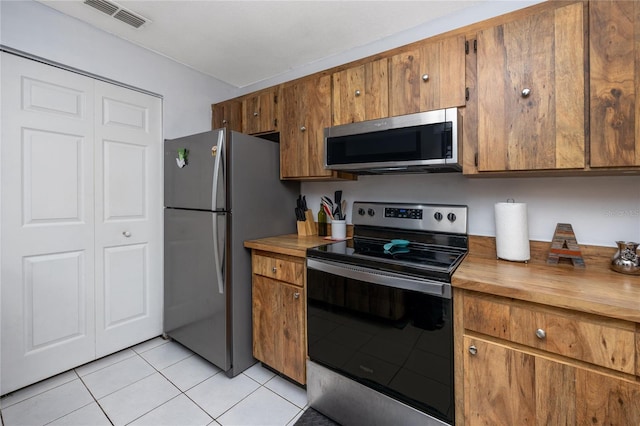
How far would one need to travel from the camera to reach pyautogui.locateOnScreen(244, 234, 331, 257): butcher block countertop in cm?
170

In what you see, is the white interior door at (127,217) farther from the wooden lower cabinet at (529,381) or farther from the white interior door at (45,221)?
the wooden lower cabinet at (529,381)

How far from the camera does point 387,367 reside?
1351 millimetres

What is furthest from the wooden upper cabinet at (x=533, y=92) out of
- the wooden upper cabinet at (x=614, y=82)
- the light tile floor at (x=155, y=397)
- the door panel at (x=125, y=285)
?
the door panel at (x=125, y=285)

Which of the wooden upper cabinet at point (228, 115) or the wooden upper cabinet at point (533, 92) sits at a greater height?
the wooden upper cabinet at point (228, 115)

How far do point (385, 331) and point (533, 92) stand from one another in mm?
1264

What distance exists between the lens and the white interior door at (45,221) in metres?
1.69

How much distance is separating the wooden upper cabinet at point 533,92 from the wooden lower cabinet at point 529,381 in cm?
67

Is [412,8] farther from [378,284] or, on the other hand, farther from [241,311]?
[241,311]

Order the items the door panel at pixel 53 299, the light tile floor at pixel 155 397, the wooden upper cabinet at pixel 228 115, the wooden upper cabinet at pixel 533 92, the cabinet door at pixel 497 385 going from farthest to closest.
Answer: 1. the wooden upper cabinet at pixel 228 115
2. the door panel at pixel 53 299
3. the light tile floor at pixel 155 397
4. the wooden upper cabinet at pixel 533 92
5. the cabinet door at pixel 497 385

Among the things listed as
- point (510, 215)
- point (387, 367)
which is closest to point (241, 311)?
point (387, 367)

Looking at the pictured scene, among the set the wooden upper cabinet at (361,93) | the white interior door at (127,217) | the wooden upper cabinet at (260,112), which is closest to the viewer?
the wooden upper cabinet at (361,93)

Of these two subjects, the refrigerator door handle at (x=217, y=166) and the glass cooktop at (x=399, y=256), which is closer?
the glass cooktop at (x=399, y=256)

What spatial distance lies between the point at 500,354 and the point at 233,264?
1504 millimetres

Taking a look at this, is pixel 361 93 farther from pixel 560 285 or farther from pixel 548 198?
pixel 560 285
